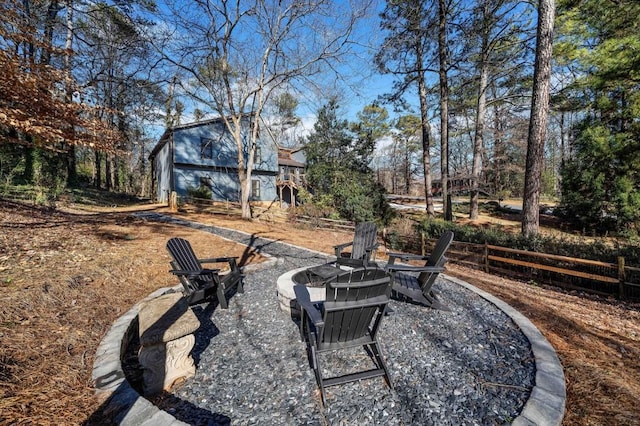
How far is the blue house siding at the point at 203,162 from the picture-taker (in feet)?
62.6

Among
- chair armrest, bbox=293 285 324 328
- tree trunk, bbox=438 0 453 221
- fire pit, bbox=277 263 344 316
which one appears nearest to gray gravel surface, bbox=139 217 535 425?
fire pit, bbox=277 263 344 316

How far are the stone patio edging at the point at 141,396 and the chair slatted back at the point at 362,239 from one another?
3.04 meters

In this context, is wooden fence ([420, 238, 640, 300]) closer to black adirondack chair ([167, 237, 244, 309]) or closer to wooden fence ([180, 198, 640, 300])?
wooden fence ([180, 198, 640, 300])

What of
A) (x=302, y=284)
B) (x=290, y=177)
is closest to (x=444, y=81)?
(x=302, y=284)

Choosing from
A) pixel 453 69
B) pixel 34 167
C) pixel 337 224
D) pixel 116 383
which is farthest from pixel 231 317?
pixel 34 167

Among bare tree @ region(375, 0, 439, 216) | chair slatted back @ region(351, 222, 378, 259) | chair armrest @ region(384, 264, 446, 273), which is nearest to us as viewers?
chair armrest @ region(384, 264, 446, 273)

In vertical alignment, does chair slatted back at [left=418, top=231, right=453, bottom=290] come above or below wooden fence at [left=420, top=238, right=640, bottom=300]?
above

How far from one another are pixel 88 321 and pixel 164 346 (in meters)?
1.48

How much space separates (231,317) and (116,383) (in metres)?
1.69

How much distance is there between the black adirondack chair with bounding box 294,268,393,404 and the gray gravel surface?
12cm

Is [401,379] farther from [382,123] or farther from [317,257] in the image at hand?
[382,123]

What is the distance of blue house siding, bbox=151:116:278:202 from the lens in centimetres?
1909

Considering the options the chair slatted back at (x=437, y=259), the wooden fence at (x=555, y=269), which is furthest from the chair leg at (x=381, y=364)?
the wooden fence at (x=555, y=269)

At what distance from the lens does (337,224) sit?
12.1m
